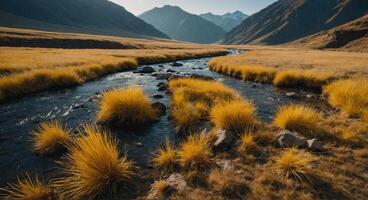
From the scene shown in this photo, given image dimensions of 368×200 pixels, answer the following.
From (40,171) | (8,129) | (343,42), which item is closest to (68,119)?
(8,129)

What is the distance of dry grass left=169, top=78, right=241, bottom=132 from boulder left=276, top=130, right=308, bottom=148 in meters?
3.87

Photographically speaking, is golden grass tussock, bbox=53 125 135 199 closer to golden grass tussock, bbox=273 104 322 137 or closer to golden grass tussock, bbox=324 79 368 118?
golden grass tussock, bbox=273 104 322 137

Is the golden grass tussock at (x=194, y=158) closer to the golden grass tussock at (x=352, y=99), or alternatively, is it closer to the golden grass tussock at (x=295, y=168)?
the golden grass tussock at (x=295, y=168)

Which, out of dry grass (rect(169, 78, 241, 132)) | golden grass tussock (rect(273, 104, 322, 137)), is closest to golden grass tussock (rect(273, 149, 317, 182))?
golden grass tussock (rect(273, 104, 322, 137))

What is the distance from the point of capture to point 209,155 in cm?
810

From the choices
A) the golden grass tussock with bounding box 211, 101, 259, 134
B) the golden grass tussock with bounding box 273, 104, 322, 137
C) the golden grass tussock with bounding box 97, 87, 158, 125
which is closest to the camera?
A: the golden grass tussock with bounding box 273, 104, 322, 137

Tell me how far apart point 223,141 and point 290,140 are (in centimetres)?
233

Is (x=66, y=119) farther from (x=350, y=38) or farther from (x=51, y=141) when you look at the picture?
(x=350, y=38)

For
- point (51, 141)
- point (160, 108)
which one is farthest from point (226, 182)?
point (160, 108)

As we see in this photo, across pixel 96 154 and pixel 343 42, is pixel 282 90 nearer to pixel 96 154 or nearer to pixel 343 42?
pixel 96 154

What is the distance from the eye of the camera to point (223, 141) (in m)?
8.89

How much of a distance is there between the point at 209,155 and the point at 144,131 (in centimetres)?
392

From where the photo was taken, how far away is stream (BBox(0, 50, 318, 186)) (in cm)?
829

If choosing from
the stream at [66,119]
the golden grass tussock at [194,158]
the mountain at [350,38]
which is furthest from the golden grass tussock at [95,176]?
the mountain at [350,38]
